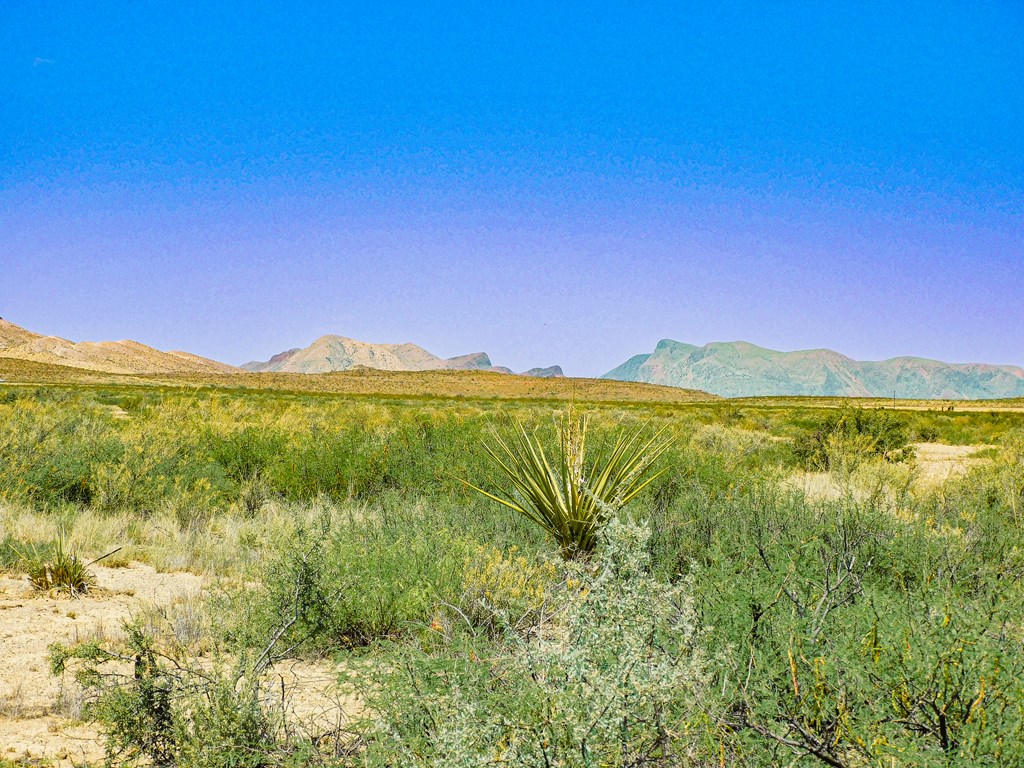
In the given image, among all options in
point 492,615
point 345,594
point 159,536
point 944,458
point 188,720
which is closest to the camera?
point 188,720

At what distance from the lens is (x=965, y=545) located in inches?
251

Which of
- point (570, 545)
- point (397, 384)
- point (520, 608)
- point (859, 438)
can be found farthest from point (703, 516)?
point (397, 384)

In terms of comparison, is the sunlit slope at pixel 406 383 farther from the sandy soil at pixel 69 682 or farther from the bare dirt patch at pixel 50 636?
the sandy soil at pixel 69 682

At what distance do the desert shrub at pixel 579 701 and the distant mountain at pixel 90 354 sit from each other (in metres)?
129

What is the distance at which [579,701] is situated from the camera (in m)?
2.69

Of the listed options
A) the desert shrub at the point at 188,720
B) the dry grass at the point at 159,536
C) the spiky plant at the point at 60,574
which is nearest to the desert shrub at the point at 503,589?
the desert shrub at the point at 188,720

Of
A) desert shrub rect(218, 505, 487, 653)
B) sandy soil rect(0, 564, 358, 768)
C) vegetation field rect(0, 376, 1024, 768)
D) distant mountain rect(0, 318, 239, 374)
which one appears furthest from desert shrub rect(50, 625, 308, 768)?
distant mountain rect(0, 318, 239, 374)

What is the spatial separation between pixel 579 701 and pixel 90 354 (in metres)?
166

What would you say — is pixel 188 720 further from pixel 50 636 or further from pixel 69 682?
pixel 50 636

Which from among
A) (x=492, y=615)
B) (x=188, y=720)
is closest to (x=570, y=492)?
(x=492, y=615)

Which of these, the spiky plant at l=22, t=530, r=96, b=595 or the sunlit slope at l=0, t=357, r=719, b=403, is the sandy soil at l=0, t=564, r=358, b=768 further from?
the sunlit slope at l=0, t=357, r=719, b=403

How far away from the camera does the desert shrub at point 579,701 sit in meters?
2.66

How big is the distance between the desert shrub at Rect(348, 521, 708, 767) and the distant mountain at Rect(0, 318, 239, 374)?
129m

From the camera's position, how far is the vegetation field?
9.50ft
